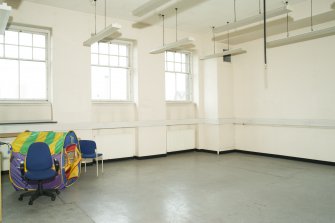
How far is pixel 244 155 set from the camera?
326 inches

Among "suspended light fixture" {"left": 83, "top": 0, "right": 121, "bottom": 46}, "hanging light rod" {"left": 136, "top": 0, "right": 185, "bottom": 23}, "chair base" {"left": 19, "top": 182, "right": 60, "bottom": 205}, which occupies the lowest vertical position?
"chair base" {"left": 19, "top": 182, "right": 60, "bottom": 205}

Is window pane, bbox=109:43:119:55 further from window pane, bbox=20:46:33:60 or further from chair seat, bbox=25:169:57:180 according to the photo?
chair seat, bbox=25:169:57:180

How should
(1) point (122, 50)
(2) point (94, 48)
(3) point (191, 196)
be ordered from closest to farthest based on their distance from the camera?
(3) point (191, 196), (2) point (94, 48), (1) point (122, 50)

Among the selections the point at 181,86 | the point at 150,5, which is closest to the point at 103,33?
the point at 150,5

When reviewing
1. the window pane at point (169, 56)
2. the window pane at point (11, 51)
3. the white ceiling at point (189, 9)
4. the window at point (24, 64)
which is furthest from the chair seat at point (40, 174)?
the window pane at point (169, 56)

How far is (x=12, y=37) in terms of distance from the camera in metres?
5.98

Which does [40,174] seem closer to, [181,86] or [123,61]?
[123,61]

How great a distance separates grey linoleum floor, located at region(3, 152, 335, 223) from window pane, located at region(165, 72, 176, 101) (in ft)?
8.35

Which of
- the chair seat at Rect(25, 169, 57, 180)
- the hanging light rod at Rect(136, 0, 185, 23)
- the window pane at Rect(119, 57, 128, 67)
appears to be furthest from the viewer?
the window pane at Rect(119, 57, 128, 67)

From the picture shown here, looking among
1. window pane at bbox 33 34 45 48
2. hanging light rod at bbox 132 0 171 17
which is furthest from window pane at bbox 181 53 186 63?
window pane at bbox 33 34 45 48

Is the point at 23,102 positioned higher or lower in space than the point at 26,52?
lower

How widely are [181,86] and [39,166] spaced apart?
5.43m

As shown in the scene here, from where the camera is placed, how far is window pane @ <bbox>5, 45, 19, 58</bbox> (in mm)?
5918

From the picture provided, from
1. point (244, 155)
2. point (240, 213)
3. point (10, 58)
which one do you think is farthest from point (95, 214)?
point (244, 155)
